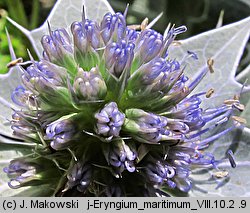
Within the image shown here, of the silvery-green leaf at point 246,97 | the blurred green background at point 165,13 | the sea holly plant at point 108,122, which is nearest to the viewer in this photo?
the sea holly plant at point 108,122

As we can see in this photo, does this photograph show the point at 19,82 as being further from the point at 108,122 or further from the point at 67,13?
the point at 108,122

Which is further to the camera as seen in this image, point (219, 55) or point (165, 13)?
point (165, 13)

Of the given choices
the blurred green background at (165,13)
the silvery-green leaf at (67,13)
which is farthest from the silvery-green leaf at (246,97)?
the blurred green background at (165,13)

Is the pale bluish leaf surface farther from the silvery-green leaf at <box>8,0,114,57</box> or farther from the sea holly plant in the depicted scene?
the silvery-green leaf at <box>8,0,114,57</box>

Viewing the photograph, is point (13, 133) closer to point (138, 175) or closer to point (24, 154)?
point (24, 154)

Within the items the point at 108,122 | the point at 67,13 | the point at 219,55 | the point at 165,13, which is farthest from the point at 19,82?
the point at 165,13

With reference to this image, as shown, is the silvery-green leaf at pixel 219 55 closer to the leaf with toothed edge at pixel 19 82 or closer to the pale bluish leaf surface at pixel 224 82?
the pale bluish leaf surface at pixel 224 82
